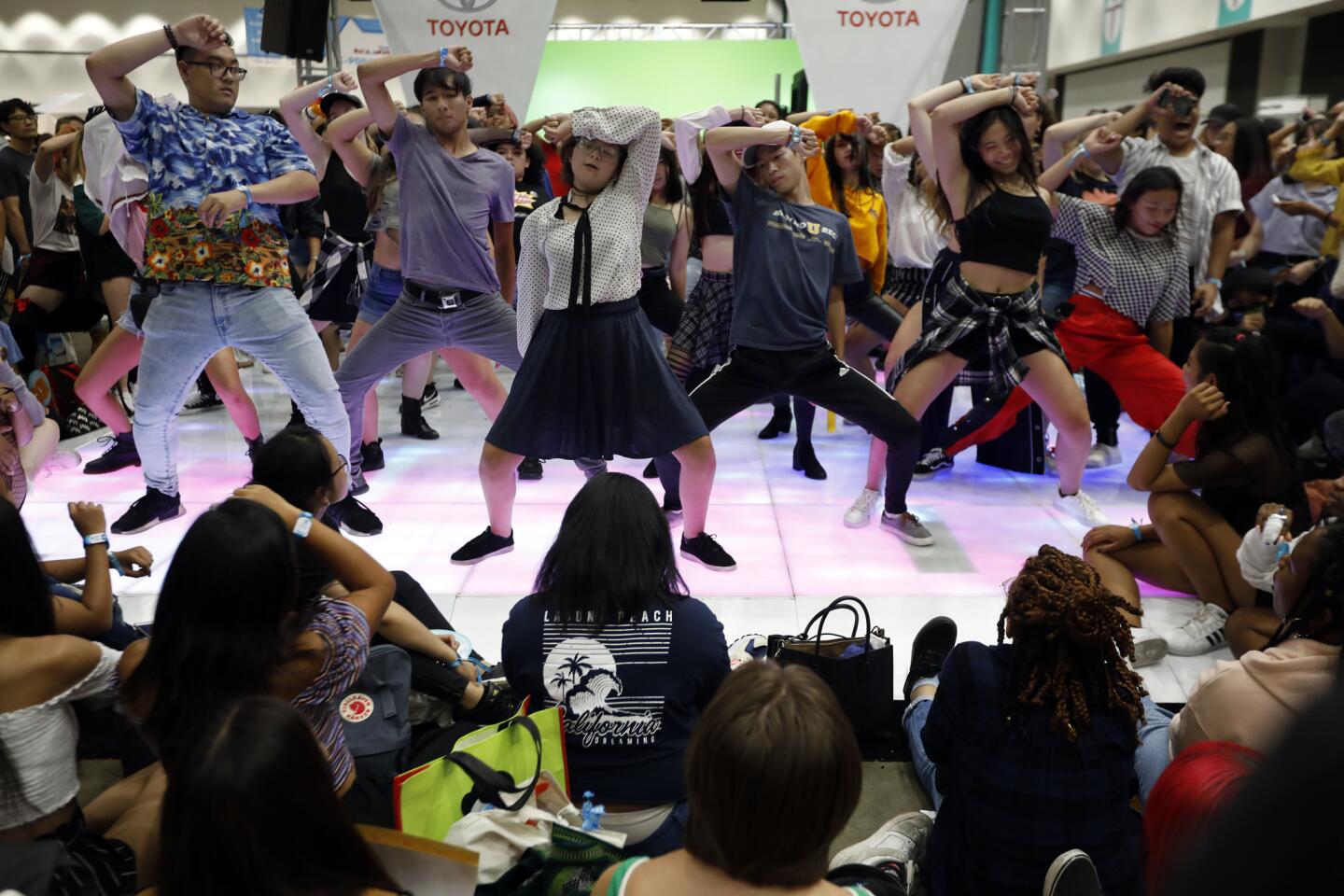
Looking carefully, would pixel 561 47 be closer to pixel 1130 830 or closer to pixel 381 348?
pixel 381 348

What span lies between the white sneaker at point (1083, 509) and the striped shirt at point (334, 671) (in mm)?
3100

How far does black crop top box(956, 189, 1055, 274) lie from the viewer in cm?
385

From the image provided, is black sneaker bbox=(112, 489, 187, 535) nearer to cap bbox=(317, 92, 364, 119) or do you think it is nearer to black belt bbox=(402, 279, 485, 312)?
black belt bbox=(402, 279, 485, 312)

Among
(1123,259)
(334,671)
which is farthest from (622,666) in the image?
(1123,259)

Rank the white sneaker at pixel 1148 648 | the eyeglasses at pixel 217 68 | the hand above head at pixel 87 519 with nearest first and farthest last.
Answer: the hand above head at pixel 87 519 → the white sneaker at pixel 1148 648 → the eyeglasses at pixel 217 68

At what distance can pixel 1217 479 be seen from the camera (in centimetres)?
333

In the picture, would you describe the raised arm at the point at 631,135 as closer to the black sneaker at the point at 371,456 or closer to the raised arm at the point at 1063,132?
the raised arm at the point at 1063,132

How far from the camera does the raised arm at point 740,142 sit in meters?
3.62

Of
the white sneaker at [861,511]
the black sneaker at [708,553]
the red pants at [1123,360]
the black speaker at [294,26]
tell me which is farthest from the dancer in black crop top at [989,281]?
the black speaker at [294,26]

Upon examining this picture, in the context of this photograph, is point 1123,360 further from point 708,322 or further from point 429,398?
point 429,398

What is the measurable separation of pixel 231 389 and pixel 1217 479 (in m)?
3.72

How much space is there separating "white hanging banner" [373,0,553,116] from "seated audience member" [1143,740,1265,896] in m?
4.10

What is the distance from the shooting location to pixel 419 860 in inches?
65.8

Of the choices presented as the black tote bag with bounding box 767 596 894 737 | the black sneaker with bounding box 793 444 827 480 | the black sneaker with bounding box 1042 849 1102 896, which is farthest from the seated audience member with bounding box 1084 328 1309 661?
the black sneaker with bounding box 793 444 827 480
